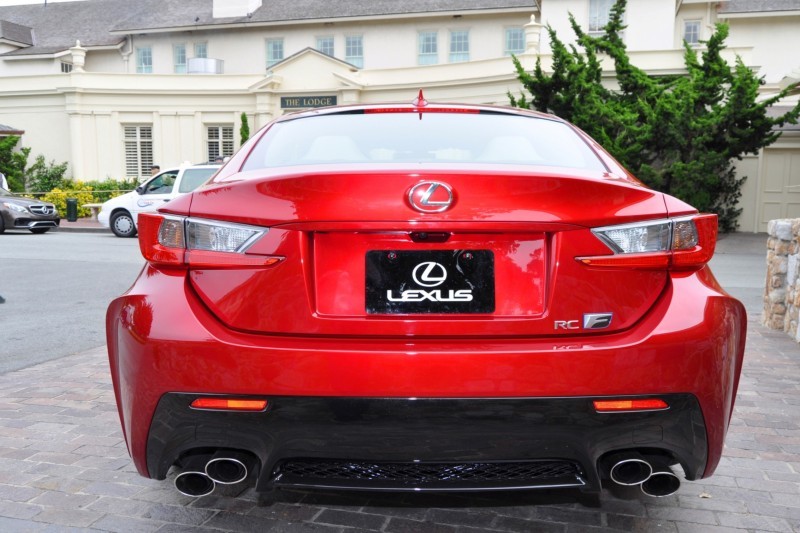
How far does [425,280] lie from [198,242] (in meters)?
0.74

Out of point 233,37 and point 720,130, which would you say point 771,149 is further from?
point 233,37

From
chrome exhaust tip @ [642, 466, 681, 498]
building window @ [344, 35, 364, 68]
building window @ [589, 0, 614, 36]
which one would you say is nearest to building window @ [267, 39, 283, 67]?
building window @ [344, 35, 364, 68]

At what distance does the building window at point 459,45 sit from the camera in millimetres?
34594

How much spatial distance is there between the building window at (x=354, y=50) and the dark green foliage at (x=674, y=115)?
1480cm

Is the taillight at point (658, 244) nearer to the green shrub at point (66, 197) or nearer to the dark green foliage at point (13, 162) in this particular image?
the green shrub at point (66, 197)

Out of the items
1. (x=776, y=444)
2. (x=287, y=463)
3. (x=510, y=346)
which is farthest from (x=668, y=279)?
(x=776, y=444)

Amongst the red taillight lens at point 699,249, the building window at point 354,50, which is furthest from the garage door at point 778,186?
the red taillight lens at point 699,249

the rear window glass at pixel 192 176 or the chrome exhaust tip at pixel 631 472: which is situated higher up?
the rear window glass at pixel 192 176

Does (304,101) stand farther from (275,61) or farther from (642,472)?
(642,472)

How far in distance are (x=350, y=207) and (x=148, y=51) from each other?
4012cm

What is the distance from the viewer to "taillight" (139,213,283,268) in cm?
235

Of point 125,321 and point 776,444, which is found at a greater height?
point 125,321

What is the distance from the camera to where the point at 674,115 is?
2002cm

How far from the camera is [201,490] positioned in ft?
8.46
